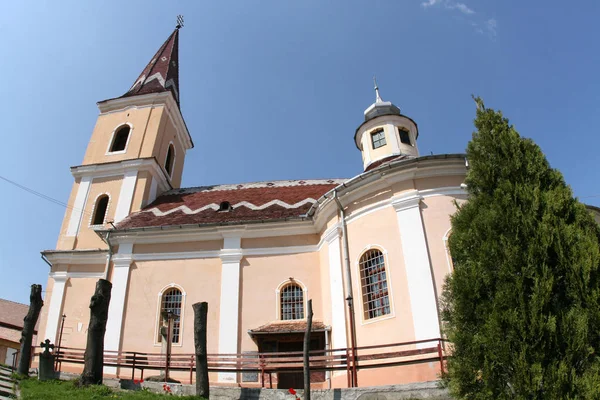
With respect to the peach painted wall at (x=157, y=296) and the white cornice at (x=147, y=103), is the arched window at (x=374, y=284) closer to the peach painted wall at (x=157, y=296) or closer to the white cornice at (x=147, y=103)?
the peach painted wall at (x=157, y=296)

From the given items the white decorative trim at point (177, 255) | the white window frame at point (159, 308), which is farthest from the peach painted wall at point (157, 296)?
the white decorative trim at point (177, 255)

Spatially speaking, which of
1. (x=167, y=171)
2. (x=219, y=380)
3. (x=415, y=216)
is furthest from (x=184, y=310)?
(x=167, y=171)

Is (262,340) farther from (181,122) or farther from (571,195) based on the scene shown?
(181,122)

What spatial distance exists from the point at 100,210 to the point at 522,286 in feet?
68.2

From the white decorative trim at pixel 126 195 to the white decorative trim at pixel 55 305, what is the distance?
11.4 ft

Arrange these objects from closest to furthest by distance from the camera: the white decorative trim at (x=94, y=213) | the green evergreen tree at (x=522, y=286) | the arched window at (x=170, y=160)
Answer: the green evergreen tree at (x=522, y=286) → the white decorative trim at (x=94, y=213) → the arched window at (x=170, y=160)

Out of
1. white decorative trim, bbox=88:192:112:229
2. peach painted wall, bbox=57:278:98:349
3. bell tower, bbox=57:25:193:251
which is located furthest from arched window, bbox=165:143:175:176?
peach painted wall, bbox=57:278:98:349

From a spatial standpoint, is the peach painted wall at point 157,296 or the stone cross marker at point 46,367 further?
the peach painted wall at point 157,296

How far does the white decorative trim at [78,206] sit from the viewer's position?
21403 mm

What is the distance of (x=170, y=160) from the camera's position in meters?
26.8

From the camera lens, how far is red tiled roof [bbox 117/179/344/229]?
19172 millimetres

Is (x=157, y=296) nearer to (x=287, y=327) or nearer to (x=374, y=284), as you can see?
(x=287, y=327)

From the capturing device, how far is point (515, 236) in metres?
7.16

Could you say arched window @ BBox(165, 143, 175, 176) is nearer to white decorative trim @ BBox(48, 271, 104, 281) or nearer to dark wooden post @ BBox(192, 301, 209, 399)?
white decorative trim @ BBox(48, 271, 104, 281)
